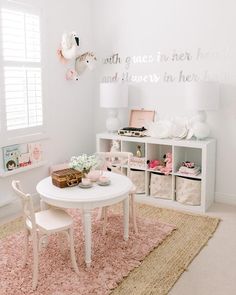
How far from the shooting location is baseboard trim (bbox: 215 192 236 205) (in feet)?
13.1

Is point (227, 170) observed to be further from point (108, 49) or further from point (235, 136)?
point (108, 49)

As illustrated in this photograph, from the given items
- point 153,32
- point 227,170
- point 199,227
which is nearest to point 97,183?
point 199,227

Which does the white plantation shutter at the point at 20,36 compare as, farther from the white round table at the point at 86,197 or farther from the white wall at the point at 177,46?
the white round table at the point at 86,197

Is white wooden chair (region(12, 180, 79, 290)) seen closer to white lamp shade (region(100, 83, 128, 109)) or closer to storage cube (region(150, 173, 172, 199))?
storage cube (region(150, 173, 172, 199))

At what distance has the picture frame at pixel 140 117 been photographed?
438 cm

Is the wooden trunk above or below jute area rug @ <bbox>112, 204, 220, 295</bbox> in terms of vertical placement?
above

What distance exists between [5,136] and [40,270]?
5.04 feet

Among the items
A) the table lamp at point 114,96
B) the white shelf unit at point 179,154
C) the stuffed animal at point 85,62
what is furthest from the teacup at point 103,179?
the stuffed animal at point 85,62

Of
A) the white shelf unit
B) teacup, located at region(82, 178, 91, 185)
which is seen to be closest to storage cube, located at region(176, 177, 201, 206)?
the white shelf unit

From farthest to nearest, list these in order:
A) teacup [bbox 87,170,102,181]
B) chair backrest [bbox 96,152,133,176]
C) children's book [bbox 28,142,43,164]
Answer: children's book [bbox 28,142,43,164] → chair backrest [bbox 96,152,133,176] → teacup [bbox 87,170,102,181]

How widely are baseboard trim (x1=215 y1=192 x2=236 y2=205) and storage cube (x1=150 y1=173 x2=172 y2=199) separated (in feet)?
1.78

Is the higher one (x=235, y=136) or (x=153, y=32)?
(x=153, y=32)

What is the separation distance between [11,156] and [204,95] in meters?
2.05

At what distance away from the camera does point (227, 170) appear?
13.1 ft
